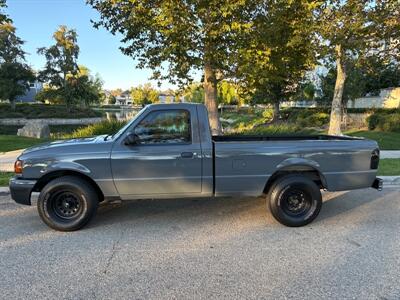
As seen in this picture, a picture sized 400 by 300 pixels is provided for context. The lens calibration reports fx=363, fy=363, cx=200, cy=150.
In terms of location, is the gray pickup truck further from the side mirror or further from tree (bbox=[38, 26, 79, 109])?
tree (bbox=[38, 26, 79, 109])

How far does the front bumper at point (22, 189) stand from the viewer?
5133 mm

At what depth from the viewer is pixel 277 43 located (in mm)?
12609

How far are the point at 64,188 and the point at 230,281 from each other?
2751 millimetres

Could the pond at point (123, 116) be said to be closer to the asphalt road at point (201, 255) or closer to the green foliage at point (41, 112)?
the asphalt road at point (201, 255)

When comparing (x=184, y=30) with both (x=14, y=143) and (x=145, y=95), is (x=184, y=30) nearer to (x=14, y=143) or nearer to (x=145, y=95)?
(x=14, y=143)

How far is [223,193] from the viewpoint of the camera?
17.7ft

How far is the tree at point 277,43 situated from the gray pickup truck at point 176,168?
6314 millimetres

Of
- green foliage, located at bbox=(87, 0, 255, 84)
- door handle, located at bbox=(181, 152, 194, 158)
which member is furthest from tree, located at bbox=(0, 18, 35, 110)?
door handle, located at bbox=(181, 152, 194, 158)

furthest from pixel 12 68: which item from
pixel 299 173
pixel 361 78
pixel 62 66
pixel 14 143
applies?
pixel 299 173

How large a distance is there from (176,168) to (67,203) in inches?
65.4

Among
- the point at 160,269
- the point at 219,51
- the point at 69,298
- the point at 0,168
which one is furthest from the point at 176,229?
the point at 219,51

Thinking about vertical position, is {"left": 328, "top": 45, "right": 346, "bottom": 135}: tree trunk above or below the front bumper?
above

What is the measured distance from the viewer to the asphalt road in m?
3.55

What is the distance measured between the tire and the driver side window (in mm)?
1082
